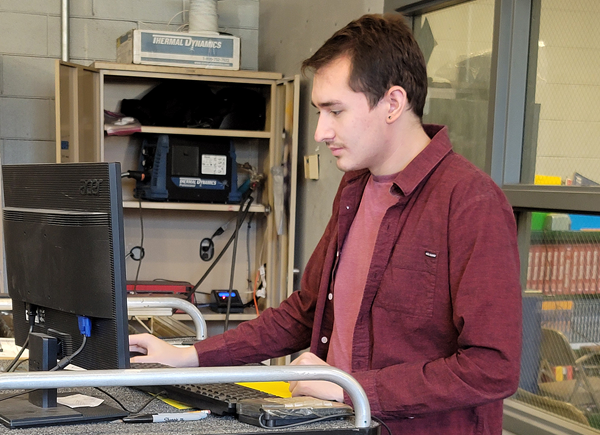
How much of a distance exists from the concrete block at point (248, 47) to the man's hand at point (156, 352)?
2807mm

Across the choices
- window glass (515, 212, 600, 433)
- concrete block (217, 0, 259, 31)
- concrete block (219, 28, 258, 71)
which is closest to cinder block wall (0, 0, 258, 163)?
concrete block (217, 0, 259, 31)

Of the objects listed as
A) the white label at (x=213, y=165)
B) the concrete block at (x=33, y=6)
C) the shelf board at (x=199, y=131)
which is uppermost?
the concrete block at (x=33, y=6)

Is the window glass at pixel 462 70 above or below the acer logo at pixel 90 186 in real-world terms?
above

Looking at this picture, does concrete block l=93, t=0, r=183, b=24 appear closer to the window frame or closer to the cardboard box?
the cardboard box

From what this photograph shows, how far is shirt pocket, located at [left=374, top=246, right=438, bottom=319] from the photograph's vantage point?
47.1 inches

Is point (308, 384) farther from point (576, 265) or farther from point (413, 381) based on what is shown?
point (576, 265)

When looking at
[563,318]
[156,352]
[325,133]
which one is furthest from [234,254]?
[325,133]

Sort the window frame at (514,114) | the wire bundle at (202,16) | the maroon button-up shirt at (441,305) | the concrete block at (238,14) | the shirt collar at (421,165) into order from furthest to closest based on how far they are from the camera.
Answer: the concrete block at (238,14), the wire bundle at (202,16), the window frame at (514,114), the shirt collar at (421,165), the maroon button-up shirt at (441,305)

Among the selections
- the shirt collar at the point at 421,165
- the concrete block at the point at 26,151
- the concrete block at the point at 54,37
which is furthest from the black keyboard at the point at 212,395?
the concrete block at the point at 54,37

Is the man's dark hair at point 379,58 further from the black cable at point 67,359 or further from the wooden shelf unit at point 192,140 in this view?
the wooden shelf unit at point 192,140

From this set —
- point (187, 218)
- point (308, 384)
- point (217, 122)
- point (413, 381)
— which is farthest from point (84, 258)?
point (187, 218)

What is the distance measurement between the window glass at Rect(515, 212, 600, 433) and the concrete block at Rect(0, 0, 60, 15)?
270 centimetres

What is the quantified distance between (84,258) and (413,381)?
1.72 feet

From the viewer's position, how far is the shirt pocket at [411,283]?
1.20m
